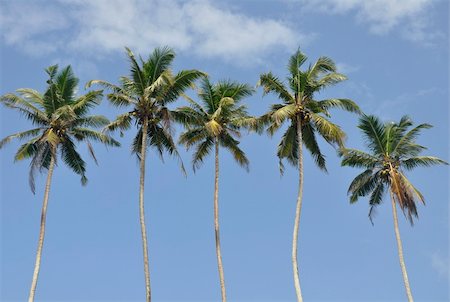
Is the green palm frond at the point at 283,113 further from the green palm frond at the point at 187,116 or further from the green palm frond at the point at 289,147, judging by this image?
the green palm frond at the point at 187,116

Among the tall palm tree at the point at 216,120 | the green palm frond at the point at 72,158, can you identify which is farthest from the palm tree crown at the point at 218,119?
the green palm frond at the point at 72,158

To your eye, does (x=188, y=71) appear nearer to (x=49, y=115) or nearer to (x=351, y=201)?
(x=49, y=115)

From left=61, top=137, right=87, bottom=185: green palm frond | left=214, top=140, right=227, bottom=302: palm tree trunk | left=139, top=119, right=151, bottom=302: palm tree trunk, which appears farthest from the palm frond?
left=61, top=137, right=87, bottom=185: green palm frond

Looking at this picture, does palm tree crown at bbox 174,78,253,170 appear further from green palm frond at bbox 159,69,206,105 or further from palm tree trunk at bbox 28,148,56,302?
palm tree trunk at bbox 28,148,56,302

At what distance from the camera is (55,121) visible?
38.5 m

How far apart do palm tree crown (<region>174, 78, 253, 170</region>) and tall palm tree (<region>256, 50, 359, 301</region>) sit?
173 centimetres

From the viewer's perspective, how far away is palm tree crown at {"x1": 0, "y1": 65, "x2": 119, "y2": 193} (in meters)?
38.4

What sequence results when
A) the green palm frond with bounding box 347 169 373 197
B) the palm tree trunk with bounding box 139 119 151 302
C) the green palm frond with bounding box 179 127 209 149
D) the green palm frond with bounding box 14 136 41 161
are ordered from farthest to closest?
1. the green palm frond with bounding box 347 169 373 197
2. the green palm frond with bounding box 179 127 209 149
3. the green palm frond with bounding box 14 136 41 161
4. the palm tree trunk with bounding box 139 119 151 302

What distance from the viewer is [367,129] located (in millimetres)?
43781

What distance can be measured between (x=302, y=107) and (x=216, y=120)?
17.1 feet

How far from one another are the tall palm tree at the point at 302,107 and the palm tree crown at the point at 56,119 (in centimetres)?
1015

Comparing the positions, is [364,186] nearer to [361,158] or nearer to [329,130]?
[361,158]

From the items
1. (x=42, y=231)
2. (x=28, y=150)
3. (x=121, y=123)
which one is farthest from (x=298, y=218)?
(x=28, y=150)


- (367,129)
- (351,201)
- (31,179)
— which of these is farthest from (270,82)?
(31,179)
